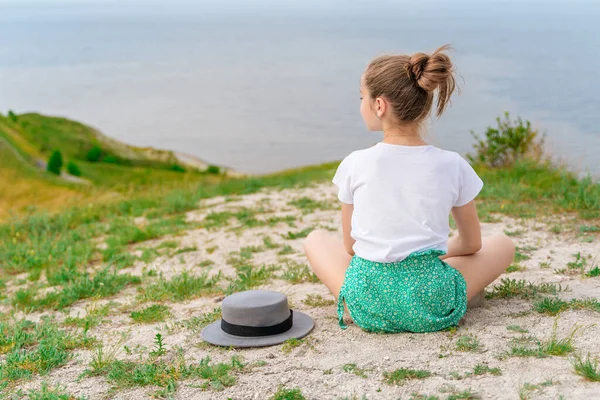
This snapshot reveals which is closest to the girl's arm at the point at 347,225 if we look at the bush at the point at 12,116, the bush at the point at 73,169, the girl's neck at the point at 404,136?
the girl's neck at the point at 404,136

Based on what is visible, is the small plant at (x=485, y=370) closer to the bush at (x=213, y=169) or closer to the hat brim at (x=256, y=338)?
the hat brim at (x=256, y=338)

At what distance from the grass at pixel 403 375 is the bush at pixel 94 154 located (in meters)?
36.4

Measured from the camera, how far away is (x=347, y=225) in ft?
13.3

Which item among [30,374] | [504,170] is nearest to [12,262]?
[30,374]

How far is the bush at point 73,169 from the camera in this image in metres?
31.2

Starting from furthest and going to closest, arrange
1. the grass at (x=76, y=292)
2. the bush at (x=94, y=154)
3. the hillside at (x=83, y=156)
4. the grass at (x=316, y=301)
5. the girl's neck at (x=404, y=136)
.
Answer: the bush at (x=94, y=154)
the hillside at (x=83, y=156)
the grass at (x=76, y=292)
the grass at (x=316, y=301)
the girl's neck at (x=404, y=136)

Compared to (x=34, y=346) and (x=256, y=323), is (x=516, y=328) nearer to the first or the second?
(x=256, y=323)

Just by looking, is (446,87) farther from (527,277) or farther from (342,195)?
(527,277)

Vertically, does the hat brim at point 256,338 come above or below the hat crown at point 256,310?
below

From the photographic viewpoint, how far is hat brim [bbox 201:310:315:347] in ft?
13.1

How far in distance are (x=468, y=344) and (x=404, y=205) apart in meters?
0.80

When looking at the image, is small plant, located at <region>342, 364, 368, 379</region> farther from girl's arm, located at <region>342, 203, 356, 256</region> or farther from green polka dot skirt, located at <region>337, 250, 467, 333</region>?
girl's arm, located at <region>342, 203, 356, 256</region>

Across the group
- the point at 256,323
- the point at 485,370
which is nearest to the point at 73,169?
the point at 256,323

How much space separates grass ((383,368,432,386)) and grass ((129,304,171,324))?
6.65ft
